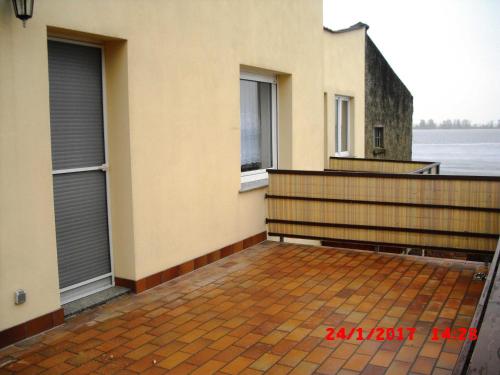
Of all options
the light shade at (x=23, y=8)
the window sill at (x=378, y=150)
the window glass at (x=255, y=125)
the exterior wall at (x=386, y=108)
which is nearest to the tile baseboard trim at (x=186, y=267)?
the window glass at (x=255, y=125)

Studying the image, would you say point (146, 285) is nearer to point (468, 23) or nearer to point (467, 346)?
point (467, 346)

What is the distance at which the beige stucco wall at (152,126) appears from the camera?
160 inches

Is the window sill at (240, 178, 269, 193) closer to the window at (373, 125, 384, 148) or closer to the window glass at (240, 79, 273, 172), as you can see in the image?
the window glass at (240, 79, 273, 172)

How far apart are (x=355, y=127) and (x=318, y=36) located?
17.1ft

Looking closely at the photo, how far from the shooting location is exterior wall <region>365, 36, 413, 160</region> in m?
15.4

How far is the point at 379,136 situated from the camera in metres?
16.7

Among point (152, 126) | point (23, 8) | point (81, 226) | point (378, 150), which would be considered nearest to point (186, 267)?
point (81, 226)

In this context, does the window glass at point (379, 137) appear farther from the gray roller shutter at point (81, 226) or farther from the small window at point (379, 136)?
the gray roller shutter at point (81, 226)

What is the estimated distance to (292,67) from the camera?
855 cm

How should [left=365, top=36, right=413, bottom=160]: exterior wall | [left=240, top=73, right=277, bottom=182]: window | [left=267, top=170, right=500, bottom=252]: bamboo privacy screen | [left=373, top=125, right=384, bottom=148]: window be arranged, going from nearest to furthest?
1. [left=267, top=170, right=500, bottom=252]: bamboo privacy screen
2. [left=240, top=73, right=277, bottom=182]: window
3. [left=365, top=36, right=413, bottom=160]: exterior wall
4. [left=373, top=125, right=384, bottom=148]: window

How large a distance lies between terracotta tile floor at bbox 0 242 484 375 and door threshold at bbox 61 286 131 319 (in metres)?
0.10

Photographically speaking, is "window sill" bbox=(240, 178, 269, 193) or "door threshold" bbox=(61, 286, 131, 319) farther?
"window sill" bbox=(240, 178, 269, 193)

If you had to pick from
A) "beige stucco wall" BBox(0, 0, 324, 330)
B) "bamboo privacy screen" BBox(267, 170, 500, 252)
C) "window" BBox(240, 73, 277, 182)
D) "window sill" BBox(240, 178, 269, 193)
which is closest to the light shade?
"beige stucco wall" BBox(0, 0, 324, 330)

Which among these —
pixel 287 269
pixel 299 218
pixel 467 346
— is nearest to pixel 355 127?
pixel 299 218
